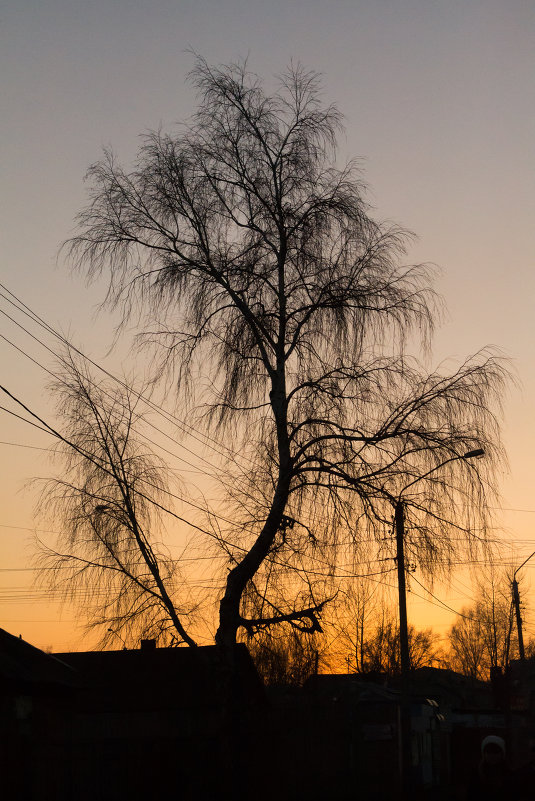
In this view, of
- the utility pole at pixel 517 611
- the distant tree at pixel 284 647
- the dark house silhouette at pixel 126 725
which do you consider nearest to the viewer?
the dark house silhouette at pixel 126 725

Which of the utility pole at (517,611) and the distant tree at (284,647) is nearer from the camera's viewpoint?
the distant tree at (284,647)

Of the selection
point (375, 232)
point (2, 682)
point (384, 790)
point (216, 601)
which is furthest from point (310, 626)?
point (384, 790)

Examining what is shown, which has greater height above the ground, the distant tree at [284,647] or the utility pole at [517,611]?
the utility pole at [517,611]

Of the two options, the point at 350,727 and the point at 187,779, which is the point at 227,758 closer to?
the point at 187,779

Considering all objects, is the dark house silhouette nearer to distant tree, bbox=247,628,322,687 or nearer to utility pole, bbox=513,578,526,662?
distant tree, bbox=247,628,322,687

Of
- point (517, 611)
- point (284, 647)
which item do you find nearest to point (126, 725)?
point (284, 647)

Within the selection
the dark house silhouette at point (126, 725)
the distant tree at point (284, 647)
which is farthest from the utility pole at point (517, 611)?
the distant tree at point (284, 647)

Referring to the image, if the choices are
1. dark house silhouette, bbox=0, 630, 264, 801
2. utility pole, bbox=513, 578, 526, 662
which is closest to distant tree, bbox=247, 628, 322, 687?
dark house silhouette, bbox=0, 630, 264, 801

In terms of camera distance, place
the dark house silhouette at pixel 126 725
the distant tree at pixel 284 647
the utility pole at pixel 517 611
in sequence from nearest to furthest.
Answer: the dark house silhouette at pixel 126 725 < the distant tree at pixel 284 647 < the utility pole at pixel 517 611

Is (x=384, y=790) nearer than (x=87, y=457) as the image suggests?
No

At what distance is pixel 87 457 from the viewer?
20.5 metres

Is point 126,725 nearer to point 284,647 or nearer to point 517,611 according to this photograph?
point 284,647

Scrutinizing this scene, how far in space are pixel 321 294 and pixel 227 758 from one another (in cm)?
963

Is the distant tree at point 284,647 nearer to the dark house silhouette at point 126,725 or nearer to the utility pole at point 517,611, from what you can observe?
the dark house silhouette at point 126,725
